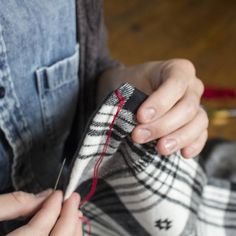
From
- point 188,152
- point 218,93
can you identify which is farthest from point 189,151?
point 218,93

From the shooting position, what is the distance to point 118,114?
0.42 meters

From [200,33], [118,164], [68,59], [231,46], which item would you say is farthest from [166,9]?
[118,164]

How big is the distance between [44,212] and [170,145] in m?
0.16

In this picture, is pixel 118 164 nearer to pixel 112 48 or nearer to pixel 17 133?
pixel 17 133

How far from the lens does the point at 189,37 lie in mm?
1653

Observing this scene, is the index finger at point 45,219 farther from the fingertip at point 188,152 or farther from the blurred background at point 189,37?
the blurred background at point 189,37

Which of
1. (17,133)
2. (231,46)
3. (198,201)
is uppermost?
(17,133)

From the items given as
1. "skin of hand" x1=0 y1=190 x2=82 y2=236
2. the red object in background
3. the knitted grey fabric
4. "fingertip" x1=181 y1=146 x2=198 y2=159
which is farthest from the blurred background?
"skin of hand" x1=0 y1=190 x2=82 y2=236

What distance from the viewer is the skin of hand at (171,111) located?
43cm

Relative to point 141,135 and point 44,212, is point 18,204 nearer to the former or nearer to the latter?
point 44,212

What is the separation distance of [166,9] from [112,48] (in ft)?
1.29

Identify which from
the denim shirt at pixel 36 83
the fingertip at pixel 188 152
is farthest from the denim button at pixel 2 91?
the fingertip at pixel 188 152

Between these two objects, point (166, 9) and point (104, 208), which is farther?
point (166, 9)

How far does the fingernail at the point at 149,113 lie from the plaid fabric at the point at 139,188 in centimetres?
1
